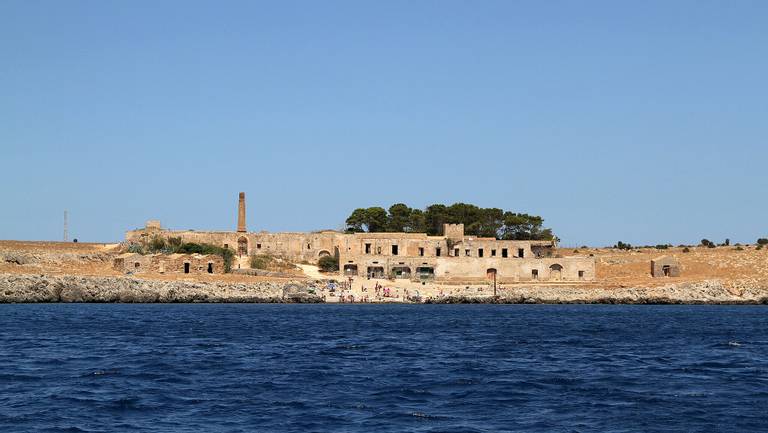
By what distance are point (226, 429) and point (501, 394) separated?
8.05 meters

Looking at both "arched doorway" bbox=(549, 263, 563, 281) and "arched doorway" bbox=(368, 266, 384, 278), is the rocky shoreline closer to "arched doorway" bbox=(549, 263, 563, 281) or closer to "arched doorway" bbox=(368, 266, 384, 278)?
"arched doorway" bbox=(549, 263, 563, 281)

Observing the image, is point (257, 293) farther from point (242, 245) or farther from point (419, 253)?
point (419, 253)

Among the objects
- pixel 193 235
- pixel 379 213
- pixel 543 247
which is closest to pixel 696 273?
pixel 543 247

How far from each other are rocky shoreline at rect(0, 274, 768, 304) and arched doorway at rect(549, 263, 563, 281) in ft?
19.7

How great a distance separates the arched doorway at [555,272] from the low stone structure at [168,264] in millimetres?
28809

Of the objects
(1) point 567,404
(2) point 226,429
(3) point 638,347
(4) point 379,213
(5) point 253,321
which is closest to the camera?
(2) point 226,429

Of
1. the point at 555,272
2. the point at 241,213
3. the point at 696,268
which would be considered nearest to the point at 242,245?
the point at 241,213

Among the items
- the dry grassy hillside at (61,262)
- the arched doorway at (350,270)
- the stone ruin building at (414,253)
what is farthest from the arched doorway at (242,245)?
the arched doorway at (350,270)

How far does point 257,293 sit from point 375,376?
153 ft

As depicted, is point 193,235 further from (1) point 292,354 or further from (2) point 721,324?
(1) point 292,354

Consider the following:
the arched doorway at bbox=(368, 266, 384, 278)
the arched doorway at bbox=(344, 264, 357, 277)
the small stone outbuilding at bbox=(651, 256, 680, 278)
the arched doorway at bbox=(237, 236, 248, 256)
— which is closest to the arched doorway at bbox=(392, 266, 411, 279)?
the arched doorway at bbox=(368, 266, 384, 278)

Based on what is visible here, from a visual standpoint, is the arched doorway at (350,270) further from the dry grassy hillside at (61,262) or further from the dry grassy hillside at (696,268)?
the dry grassy hillside at (696,268)

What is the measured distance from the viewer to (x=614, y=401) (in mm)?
24859

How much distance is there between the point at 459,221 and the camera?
10744 centimetres
